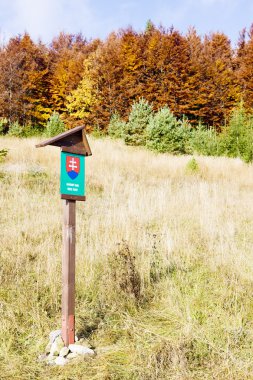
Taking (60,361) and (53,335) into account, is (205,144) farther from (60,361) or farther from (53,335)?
(60,361)

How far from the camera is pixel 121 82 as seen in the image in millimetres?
26359

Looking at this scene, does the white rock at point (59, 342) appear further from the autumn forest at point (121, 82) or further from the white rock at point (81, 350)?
the autumn forest at point (121, 82)

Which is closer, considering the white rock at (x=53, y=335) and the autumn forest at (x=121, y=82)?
the white rock at (x=53, y=335)

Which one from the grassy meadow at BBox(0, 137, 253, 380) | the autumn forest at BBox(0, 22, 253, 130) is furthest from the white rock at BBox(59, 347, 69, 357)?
the autumn forest at BBox(0, 22, 253, 130)

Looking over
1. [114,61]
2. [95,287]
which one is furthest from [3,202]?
[114,61]

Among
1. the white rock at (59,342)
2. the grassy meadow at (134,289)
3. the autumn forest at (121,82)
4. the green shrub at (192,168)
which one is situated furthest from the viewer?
the autumn forest at (121,82)

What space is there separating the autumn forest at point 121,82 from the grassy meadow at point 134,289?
19.8 m

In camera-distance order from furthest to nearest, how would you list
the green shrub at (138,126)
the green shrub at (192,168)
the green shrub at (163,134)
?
the green shrub at (138,126) → the green shrub at (163,134) → the green shrub at (192,168)

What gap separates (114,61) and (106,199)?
70.4ft

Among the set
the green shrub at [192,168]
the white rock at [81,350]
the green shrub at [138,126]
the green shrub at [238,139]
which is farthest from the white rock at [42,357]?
the green shrub at [138,126]

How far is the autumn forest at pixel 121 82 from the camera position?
26.1m

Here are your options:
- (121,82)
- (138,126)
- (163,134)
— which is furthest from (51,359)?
(121,82)

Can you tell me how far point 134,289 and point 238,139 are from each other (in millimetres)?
13133

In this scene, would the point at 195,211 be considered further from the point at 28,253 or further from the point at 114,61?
the point at 114,61
